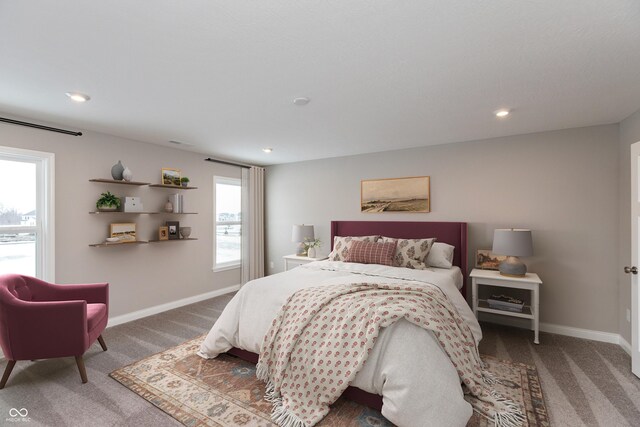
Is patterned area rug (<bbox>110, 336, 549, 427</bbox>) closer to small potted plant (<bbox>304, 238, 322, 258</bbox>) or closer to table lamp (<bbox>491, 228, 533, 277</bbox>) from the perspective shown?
table lamp (<bbox>491, 228, 533, 277</bbox>)

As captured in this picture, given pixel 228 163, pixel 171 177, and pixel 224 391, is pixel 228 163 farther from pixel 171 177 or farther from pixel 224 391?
pixel 224 391

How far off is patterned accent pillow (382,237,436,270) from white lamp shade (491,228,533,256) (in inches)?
30.1

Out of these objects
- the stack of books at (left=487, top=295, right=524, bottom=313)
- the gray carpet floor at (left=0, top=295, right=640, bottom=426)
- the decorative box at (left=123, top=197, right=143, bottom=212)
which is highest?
the decorative box at (left=123, top=197, right=143, bottom=212)

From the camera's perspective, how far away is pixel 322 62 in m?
1.94

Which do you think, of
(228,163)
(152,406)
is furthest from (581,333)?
(228,163)

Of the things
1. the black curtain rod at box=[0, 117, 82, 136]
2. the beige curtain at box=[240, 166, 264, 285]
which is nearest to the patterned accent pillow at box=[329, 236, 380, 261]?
the beige curtain at box=[240, 166, 264, 285]

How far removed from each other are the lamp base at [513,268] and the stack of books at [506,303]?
295 mm

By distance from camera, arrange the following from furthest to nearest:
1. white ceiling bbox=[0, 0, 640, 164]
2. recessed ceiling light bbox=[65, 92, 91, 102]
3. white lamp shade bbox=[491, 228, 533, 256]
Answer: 1. white lamp shade bbox=[491, 228, 533, 256]
2. recessed ceiling light bbox=[65, 92, 91, 102]
3. white ceiling bbox=[0, 0, 640, 164]

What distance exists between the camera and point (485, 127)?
3330 millimetres

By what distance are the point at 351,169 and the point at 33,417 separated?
4.29 meters

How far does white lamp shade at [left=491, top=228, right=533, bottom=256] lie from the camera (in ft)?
10.5

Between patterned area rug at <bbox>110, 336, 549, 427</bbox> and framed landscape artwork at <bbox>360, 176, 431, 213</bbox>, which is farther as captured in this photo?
framed landscape artwork at <bbox>360, 176, 431, 213</bbox>

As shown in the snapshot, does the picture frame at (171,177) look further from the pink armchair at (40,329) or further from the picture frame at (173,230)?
the pink armchair at (40,329)

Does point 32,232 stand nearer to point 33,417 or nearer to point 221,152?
point 33,417
